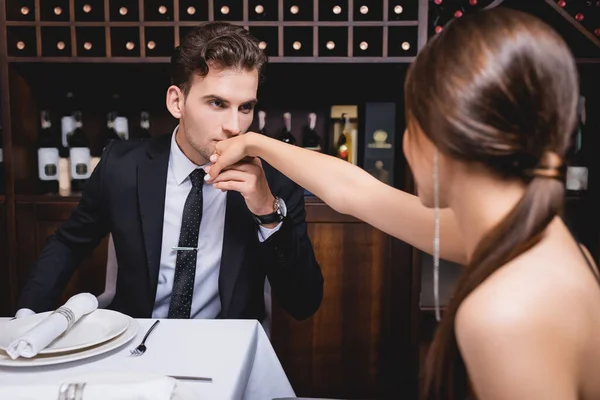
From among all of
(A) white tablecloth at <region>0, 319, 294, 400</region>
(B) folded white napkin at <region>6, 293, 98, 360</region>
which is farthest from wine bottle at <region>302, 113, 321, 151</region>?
(B) folded white napkin at <region>6, 293, 98, 360</region>

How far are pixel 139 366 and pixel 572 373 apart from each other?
0.69 m

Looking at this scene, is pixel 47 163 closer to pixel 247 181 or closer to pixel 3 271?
pixel 3 271

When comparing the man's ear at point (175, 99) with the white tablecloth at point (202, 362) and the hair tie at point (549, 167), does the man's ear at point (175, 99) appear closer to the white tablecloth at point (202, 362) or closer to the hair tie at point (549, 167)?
the white tablecloth at point (202, 362)

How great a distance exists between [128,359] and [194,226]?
596mm

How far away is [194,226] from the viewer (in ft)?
5.07

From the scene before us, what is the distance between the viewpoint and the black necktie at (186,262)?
1516 mm

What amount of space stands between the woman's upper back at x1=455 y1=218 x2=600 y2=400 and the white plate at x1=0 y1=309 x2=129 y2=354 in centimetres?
69

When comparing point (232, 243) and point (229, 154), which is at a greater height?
point (229, 154)

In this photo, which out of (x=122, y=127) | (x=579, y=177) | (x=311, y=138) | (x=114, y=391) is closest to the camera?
(x=114, y=391)

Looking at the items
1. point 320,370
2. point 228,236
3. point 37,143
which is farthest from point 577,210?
point 37,143

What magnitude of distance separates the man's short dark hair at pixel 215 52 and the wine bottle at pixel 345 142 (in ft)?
3.14

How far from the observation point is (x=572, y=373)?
0.63 m

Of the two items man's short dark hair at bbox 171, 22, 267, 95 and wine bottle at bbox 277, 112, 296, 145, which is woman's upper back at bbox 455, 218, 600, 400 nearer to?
man's short dark hair at bbox 171, 22, 267, 95

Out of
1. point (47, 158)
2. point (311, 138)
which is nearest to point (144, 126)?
point (47, 158)
